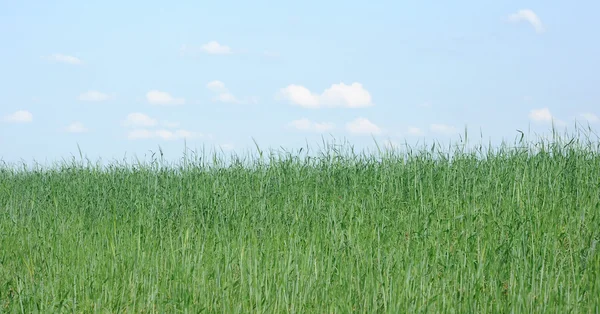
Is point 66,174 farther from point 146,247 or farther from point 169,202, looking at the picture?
point 146,247

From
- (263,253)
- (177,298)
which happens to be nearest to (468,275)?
(263,253)

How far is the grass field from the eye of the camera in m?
4.04

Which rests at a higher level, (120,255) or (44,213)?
(44,213)

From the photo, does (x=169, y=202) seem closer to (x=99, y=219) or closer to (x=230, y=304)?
(x=99, y=219)

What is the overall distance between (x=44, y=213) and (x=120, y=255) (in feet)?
9.37

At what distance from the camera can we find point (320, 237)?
5.46 meters

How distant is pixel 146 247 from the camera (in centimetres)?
577

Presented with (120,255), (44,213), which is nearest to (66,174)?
(44,213)

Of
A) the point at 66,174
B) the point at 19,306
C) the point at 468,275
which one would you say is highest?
the point at 66,174

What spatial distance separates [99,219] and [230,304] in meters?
3.45

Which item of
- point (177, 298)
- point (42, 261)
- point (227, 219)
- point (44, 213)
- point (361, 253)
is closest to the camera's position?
point (177, 298)

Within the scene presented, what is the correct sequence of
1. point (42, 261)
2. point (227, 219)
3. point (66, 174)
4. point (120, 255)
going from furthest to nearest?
point (66, 174), point (227, 219), point (42, 261), point (120, 255)

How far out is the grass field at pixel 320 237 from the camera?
13.2ft

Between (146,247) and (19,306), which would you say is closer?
(19,306)
